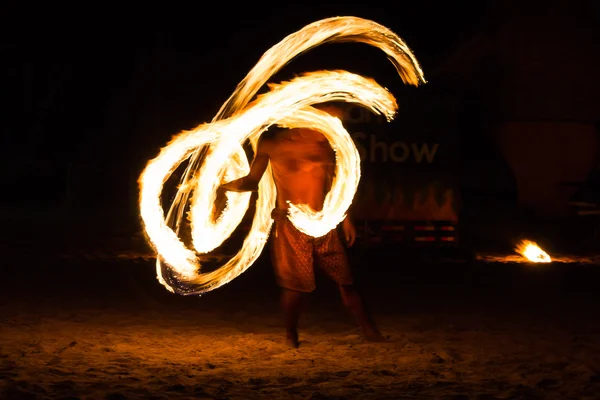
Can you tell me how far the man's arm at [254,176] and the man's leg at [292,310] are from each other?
854mm

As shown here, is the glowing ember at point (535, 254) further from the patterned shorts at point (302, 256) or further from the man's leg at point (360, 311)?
the patterned shorts at point (302, 256)

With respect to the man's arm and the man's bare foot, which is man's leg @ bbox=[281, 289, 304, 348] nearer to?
the man's bare foot

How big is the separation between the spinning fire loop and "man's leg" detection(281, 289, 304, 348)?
516mm

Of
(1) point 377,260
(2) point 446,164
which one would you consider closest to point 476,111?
(2) point 446,164

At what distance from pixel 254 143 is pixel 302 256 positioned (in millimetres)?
1331

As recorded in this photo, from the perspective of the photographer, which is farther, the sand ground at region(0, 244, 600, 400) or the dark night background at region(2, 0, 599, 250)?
the dark night background at region(2, 0, 599, 250)

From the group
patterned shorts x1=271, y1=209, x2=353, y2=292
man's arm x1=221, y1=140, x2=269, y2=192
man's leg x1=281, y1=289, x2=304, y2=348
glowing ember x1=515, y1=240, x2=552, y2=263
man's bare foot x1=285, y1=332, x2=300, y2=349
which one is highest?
glowing ember x1=515, y1=240, x2=552, y2=263

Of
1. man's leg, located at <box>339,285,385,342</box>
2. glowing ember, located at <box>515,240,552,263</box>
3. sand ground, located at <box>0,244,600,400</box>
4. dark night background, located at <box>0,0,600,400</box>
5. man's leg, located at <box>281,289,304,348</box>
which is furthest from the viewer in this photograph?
glowing ember, located at <box>515,240,552,263</box>

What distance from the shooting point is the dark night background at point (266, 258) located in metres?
6.59

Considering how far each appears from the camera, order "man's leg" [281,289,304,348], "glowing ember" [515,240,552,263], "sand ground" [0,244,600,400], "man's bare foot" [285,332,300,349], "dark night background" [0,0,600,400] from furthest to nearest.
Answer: "glowing ember" [515,240,552,263] → "man's leg" [281,289,304,348] → "man's bare foot" [285,332,300,349] → "dark night background" [0,0,600,400] → "sand ground" [0,244,600,400]

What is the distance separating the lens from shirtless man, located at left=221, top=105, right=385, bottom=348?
7.53 m

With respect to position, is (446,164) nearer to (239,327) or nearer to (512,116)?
(512,116)

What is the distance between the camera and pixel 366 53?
22.1 metres

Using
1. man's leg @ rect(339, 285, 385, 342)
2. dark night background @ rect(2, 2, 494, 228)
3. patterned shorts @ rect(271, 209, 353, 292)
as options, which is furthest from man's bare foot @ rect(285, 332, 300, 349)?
dark night background @ rect(2, 2, 494, 228)
